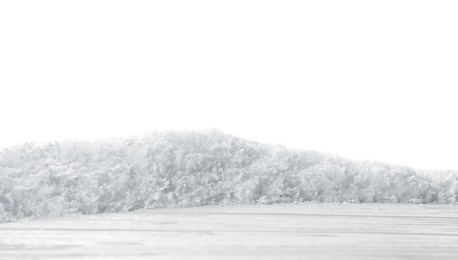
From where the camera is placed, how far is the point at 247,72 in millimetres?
3211

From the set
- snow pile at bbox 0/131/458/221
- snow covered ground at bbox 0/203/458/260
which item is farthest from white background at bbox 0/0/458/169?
snow covered ground at bbox 0/203/458/260

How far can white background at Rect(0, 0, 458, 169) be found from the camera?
8.98 feet

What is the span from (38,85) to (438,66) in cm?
193

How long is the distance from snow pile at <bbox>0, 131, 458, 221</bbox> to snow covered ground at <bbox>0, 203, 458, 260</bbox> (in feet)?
0.29

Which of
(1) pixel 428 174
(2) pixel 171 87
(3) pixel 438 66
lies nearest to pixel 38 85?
(2) pixel 171 87

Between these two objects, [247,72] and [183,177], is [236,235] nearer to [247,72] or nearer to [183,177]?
[183,177]

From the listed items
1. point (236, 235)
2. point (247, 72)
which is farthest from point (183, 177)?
point (247, 72)

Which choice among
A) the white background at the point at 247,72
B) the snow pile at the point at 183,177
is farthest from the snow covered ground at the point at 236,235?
the white background at the point at 247,72

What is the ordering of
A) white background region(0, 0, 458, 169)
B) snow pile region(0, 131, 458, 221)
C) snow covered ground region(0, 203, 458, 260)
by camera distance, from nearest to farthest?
snow covered ground region(0, 203, 458, 260), snow pile region(0, 131, 458, 221), white background region(0, 0, 458, 169)

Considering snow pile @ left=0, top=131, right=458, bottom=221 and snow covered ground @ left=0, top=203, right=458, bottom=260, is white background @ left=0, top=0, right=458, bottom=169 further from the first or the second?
snow covered ground @ left=0, top=203, right=458, bottom=260

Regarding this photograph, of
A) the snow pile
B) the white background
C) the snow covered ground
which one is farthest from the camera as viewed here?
the white background

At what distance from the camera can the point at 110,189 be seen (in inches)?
78.2

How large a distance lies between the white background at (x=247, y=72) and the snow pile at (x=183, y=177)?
0.16 m

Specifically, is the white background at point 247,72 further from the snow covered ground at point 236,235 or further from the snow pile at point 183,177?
the snow covered ground at point 236,235
